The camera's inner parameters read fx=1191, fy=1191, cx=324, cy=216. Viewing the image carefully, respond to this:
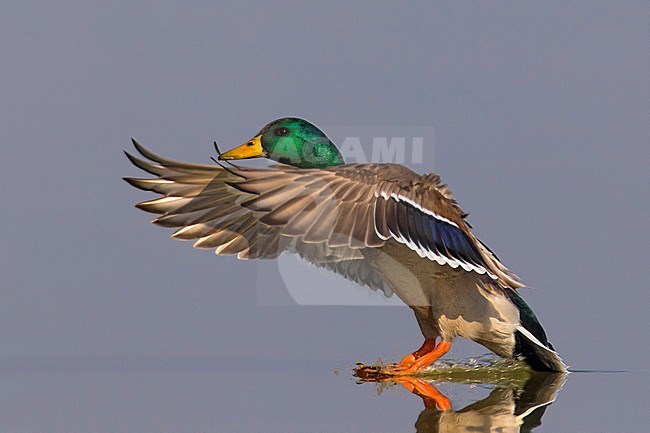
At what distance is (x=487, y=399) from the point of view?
6148mm

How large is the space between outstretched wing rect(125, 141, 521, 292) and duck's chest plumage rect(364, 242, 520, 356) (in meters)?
0.17

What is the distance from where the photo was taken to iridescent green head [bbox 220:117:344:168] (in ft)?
22.2

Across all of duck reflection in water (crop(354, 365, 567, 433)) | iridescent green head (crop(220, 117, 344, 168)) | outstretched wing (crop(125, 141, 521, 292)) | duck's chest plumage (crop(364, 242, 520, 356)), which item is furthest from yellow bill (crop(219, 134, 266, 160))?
duck reflection in water (crop(354, 365, 567, 433))

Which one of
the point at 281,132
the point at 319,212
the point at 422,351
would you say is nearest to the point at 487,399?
the point at 422,351

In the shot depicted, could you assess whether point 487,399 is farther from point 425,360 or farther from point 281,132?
point 281,132

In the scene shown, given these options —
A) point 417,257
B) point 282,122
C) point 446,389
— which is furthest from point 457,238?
point 282,122

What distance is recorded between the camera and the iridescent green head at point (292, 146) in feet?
22.2

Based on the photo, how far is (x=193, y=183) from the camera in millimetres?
6492

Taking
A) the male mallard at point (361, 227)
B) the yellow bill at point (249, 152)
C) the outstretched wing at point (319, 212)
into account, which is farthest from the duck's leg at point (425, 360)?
the yellow bill at point (249, 152)

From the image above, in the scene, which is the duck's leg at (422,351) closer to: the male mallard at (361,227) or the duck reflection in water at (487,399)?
the male mallard at (361,227)

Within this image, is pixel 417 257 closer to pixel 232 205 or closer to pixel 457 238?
pixel 457 238

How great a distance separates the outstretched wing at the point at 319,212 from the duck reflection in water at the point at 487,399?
60 centimetres

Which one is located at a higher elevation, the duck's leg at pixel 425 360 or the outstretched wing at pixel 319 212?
the outstretched wing at pixel 319 212

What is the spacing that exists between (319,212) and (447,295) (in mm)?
1190
